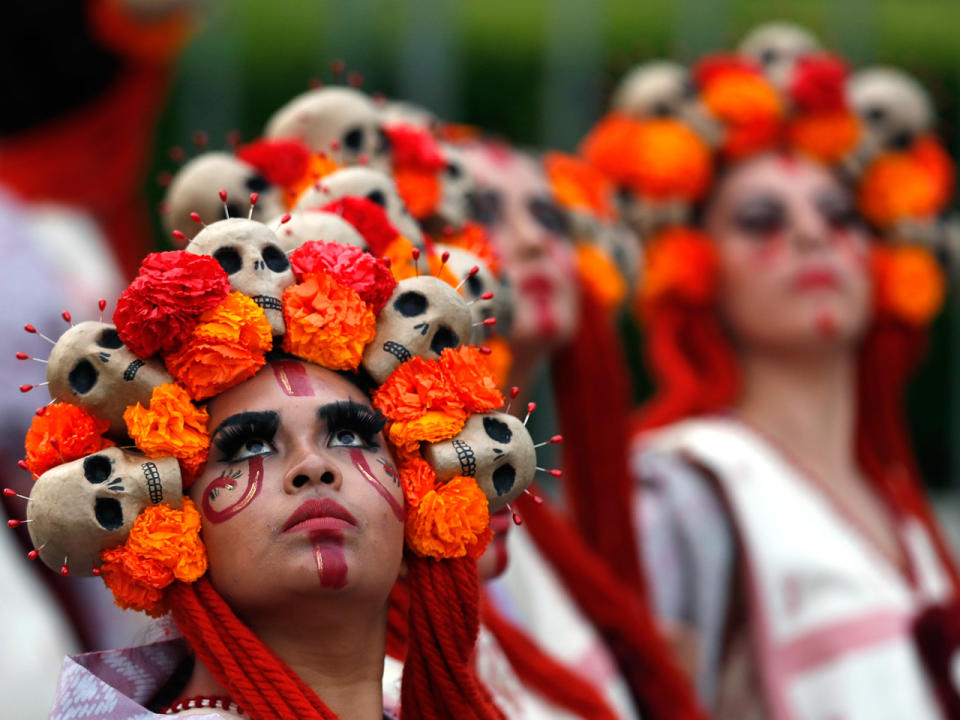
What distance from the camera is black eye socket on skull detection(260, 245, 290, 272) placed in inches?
64.5

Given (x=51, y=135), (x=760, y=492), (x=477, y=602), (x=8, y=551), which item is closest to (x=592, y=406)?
(x=760, y=492)

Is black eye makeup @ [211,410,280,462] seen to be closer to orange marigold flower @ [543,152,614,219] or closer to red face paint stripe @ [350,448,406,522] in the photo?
red face paint stripe @ [350,448,406,522]

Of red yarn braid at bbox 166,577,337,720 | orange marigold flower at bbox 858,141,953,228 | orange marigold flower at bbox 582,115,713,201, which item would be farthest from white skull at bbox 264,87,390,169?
orange marigold flower at bbox 858,141,953,228

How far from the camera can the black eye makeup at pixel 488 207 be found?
9.10 feet

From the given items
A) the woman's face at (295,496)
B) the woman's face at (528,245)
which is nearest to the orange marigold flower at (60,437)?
the woman's face at (295,496)

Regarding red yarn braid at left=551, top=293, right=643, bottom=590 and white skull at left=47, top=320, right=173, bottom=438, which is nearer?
white skull at left=47, top=320, right=173, bottom=438

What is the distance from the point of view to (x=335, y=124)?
82.0 inches

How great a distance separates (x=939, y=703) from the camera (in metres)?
3.04

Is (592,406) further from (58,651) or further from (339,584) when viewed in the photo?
(339,584)

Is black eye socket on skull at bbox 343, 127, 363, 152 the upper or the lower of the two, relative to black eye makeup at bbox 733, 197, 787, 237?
upper

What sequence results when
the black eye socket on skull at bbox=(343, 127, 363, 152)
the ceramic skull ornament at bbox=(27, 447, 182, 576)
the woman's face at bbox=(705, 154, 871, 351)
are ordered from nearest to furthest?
the ceramic skull ornament at bbox=(27, 447, 182, 576)
the black eye socket on skull at bbox=(343, 127, 363, 152)
the woman's face at bbox=(705, 154, 871, 351)

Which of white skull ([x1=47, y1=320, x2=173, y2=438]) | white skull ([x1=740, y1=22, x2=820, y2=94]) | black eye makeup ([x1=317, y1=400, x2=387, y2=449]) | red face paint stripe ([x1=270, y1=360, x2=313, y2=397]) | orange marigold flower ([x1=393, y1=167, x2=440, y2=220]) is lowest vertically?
black eye makeup ([x1=317, y1=400, x2=387, y2=449])

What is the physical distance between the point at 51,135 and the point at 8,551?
1461 mm

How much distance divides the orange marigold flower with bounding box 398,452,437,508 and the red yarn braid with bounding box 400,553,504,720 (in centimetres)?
7
